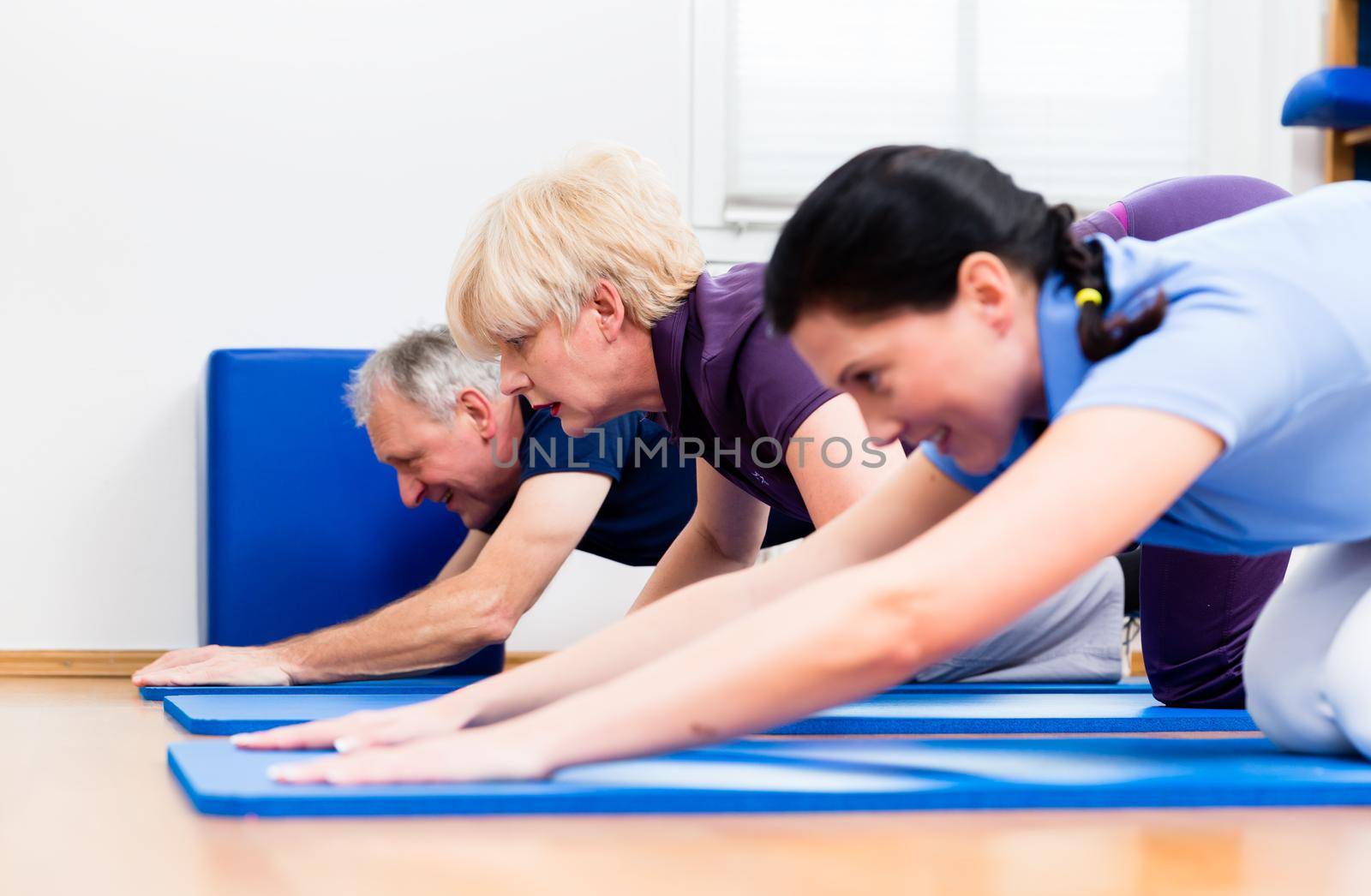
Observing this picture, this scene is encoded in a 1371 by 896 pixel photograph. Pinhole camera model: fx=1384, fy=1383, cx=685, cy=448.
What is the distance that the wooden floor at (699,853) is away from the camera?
29.0 inches

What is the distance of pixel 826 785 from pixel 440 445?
140cm

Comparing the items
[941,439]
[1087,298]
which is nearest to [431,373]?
[941,439]

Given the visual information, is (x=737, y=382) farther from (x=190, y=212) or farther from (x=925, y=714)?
(x=190, y=212)

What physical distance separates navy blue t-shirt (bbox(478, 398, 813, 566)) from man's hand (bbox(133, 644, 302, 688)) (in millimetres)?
455

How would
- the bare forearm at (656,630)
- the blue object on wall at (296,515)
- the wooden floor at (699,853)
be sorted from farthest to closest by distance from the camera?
the blue object on wall at (296,515) → the bare forearm at (656,630) → the wooden floor at (699,853)

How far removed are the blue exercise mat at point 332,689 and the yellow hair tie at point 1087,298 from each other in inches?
47.1

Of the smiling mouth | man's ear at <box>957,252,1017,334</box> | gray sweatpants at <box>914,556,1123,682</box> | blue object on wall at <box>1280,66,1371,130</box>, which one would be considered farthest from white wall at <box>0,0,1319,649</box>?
man's ear at <box>957,252,1017,334</box>

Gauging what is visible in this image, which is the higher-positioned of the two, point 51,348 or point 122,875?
point 51,348

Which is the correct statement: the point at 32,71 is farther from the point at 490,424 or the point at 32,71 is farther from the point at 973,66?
the point at 973,66

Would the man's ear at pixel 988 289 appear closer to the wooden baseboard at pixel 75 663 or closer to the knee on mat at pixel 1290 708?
the knee on mat at pixel 1290 708

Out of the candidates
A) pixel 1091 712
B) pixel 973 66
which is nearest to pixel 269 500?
pixel 1091 712

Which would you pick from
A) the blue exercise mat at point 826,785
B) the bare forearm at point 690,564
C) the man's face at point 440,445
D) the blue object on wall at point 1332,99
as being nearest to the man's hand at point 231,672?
the man's face at point 440,445

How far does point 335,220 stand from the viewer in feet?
9.55

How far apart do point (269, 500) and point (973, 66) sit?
188 centimetres
